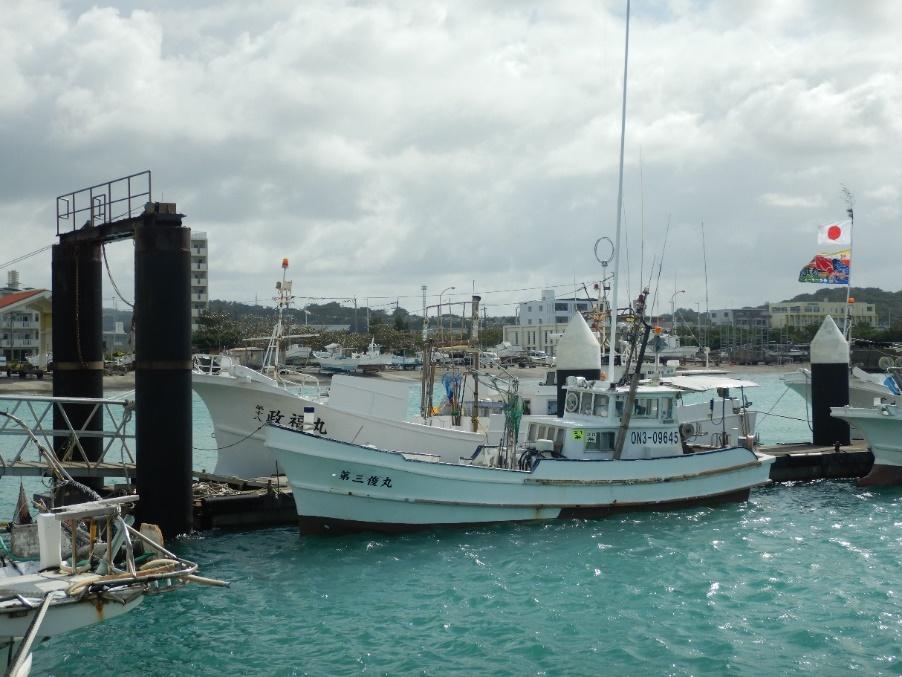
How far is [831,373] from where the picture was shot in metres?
29.8

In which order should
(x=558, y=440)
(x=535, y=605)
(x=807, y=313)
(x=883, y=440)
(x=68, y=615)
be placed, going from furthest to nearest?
(x=807, y=313) < (x=883, y=440) < (x=558, y=440) < (x=535, y=605) < (x=68, y=615)

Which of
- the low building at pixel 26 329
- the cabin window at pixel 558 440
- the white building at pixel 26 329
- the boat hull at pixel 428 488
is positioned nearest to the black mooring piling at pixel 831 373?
the boat hull at pixel 428 488

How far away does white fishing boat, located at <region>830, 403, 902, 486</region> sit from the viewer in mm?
26281

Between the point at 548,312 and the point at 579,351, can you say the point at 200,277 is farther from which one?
the point at 579,351

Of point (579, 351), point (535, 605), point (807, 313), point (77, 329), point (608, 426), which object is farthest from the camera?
point (807, 313)

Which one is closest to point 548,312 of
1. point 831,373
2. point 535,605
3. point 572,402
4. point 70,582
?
point 831,373

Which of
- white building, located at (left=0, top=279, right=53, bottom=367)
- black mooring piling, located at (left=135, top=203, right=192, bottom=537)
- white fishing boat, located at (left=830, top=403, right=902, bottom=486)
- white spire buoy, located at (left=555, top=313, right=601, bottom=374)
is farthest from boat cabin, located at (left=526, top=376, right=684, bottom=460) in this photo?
white building, located at (left=0, top=279, right=53, bottom=367)

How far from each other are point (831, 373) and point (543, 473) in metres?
13.8

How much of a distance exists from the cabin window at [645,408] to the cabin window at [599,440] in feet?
3.05

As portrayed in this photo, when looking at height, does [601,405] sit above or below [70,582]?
above

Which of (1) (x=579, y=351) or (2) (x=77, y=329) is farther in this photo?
(1) (x=579, y=351)

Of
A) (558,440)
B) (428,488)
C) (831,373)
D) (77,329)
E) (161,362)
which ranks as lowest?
Answer: (428,488)

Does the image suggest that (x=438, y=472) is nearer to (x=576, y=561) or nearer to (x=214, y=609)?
(x=576, y=561)

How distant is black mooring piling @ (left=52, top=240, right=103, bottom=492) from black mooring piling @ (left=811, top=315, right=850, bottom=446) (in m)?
22.0
